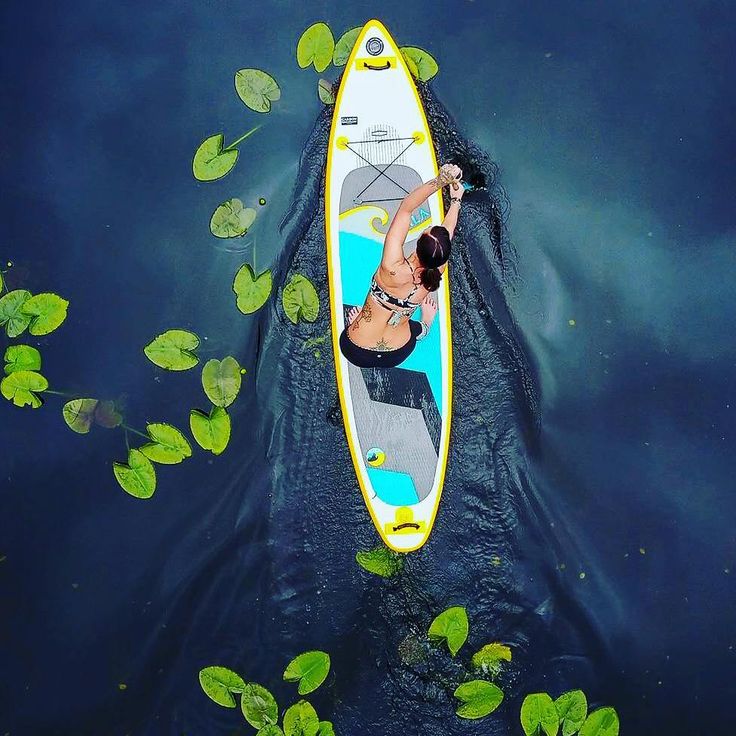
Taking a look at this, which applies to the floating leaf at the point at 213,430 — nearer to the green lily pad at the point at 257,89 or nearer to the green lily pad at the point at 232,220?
the green lily pad at the point at 232,220

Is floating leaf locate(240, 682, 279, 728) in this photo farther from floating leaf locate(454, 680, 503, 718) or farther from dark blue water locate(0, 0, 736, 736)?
floating leaf locate(454, 680, 503, 718)

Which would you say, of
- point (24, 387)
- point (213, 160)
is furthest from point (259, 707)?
point (213, 160)

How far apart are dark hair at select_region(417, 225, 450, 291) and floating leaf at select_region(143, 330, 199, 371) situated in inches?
78.1

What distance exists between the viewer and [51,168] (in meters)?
4.80

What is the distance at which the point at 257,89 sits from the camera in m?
4.77

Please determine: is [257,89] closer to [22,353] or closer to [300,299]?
[300,299]

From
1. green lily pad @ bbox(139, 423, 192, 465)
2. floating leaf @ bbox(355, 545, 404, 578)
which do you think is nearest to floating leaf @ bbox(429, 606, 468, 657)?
floating leaf @ bbox(355, 545, 404, 578)

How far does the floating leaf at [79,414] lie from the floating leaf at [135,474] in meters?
0.33

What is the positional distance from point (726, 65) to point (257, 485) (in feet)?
14.4

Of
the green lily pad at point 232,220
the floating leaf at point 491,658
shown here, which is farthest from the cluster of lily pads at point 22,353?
the floating leaf at point 491,658

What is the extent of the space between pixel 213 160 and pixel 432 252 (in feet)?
7.37

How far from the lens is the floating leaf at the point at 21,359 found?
4566mm

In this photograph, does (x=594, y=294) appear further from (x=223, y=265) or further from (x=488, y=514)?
(x=223, y=265)

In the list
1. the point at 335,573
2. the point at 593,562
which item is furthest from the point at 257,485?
the point at 593,562
